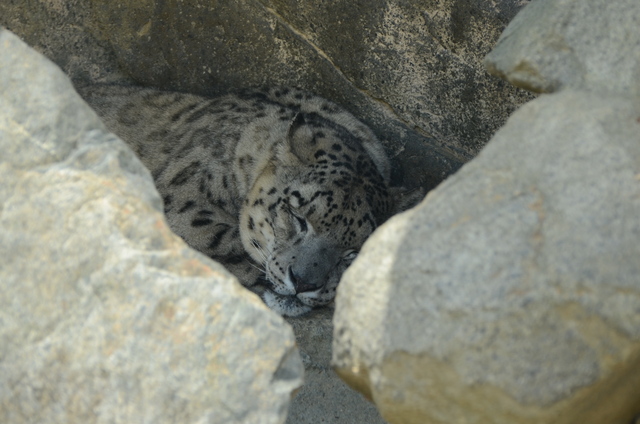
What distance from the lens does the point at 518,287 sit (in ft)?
8.41

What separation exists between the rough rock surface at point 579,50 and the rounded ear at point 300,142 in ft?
6.16

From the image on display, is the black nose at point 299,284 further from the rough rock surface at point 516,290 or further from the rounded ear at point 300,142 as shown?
the rough rock surface at point 516,290

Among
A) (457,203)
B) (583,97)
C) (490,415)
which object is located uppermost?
(583,97)

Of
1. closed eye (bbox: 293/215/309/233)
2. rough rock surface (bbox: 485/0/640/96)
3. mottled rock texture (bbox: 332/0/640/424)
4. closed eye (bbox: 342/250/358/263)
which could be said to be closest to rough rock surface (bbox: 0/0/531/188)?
closed eye (bbox: 342/250/358/263)

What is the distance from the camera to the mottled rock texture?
8.30 feet

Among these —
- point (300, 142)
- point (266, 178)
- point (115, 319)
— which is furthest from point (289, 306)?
point (115, 319)

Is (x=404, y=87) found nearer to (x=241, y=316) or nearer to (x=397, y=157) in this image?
(x=397, y=157)

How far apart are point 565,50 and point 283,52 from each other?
2.71 metres

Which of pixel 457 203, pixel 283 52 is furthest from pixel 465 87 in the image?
pixel 457 203

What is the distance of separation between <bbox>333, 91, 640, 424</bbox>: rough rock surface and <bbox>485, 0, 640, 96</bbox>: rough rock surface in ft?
0.93

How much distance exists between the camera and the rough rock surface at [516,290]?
99.6 inches

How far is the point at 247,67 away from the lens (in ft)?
18.9

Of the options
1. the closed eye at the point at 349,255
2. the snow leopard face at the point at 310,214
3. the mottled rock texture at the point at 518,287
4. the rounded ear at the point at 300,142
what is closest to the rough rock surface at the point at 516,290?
the mottled rock texture at the point at 518,287

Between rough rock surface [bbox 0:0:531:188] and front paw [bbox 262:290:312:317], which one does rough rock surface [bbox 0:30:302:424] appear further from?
rough rock surface [bbox 0:0:531:188]
